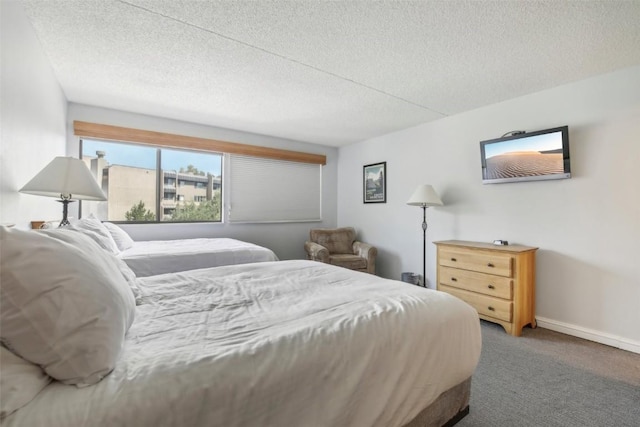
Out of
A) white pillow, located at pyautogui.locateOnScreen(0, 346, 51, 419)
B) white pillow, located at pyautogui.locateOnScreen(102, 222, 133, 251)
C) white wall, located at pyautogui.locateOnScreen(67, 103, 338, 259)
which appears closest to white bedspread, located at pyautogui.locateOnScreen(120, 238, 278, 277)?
white pillow, located at pyautogui.locateOnScreen(102, 222, 133, 251)

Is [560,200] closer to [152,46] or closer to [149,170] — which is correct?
[152,46]

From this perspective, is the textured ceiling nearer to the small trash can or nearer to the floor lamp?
the floor lamp

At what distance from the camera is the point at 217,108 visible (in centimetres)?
341

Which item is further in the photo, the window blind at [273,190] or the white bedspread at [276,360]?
the window blind at [273,190]

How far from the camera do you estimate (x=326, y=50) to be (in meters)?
2.19

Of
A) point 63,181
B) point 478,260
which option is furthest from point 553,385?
point 63,181

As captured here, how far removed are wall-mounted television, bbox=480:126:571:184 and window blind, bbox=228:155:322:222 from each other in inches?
109

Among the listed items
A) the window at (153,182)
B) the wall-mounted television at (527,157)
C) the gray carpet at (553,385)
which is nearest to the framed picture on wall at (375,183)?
the wall-mounted television at (527,157)

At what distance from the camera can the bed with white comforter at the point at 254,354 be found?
2.31 feet

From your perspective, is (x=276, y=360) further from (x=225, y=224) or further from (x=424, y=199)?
(x=225, y=224)

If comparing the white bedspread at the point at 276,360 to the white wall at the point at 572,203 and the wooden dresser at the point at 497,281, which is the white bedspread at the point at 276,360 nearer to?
the wooden dresser at the point at 497,281

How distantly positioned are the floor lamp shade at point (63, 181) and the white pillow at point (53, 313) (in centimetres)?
130

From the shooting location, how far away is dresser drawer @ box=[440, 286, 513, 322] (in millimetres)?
2633

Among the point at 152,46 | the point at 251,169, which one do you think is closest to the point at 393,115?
the point at 251,169
